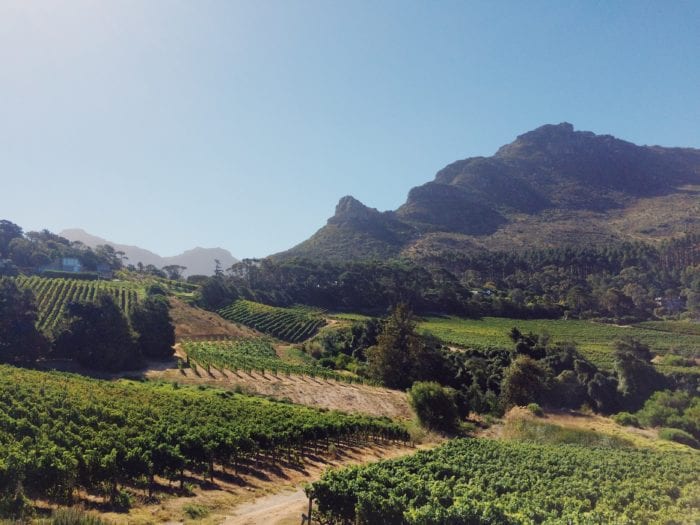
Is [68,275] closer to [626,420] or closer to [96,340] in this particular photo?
[96,340]

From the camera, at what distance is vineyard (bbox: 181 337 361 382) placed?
56.9m

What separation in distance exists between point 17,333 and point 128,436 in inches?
1648

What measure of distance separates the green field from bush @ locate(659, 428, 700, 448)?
2386 cm

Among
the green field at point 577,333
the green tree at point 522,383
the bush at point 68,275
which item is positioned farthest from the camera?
the bush at point 68,275

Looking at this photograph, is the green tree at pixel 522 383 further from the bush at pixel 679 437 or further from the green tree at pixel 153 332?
the green tree at pixel 153 332

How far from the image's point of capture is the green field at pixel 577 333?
71938 millimetres

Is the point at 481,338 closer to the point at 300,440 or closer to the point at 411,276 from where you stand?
the point at 411,276

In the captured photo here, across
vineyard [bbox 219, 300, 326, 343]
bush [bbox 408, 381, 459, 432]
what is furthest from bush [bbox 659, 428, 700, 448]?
vineyard [bbox 219, 300, 326, 343]

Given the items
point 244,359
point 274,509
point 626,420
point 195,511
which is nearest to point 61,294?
point 244,359

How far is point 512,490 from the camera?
731 inches

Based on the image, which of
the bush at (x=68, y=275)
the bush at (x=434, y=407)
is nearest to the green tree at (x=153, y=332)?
the bush at (x=434, y=407)

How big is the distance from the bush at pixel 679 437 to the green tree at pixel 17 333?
65062 millimetres

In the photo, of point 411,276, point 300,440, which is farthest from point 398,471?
point 411,276

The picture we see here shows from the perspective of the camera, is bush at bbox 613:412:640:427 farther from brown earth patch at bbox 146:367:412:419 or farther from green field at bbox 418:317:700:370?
green field at bbox 418:317:700:370
